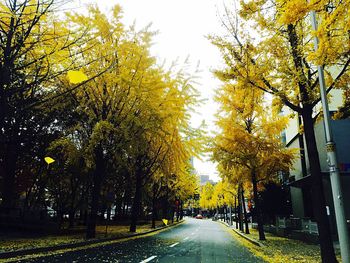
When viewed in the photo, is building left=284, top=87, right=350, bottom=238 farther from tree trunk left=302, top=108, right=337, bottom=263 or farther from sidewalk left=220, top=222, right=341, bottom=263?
tree trunk left=302, top=108, right=337, bottom=263

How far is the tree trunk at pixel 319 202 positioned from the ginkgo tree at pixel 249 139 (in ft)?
25.6

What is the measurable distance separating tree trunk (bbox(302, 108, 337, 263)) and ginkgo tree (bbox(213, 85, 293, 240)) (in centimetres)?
780

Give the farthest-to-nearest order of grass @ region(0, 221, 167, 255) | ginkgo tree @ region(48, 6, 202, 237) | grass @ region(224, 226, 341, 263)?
ginkgo tree @ region(48, 6, 202, 237) < grass @ region(0, 221, 167, 255) < grass @ region(224, 226, 341, 263)

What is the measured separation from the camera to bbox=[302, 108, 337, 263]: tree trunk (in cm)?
780

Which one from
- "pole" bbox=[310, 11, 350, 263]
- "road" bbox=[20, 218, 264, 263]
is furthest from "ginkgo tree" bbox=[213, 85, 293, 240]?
"pole" bbox=[310, 11, 350, 263]

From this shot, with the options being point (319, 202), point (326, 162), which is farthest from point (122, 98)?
point (326, 162)

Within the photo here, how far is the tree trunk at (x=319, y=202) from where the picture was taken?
307 inches

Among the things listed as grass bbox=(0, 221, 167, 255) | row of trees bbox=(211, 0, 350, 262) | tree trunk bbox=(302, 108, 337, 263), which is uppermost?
row of trees bbox=(211, 0, 350, 262)

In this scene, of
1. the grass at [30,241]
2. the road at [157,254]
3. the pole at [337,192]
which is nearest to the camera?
the pole at [337,192]

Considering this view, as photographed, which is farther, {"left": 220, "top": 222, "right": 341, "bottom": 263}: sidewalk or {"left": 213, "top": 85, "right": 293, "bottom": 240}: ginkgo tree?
{"left": 213, "top": 85, "right": 293, "bottom": 240}: ginkgo tree

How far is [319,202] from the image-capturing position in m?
8.09

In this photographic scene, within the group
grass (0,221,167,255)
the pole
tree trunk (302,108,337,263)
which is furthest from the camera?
grass (0,221,167,255)

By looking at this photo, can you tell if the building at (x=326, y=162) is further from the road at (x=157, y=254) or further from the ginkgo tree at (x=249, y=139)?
the road at (x=157, y=254)

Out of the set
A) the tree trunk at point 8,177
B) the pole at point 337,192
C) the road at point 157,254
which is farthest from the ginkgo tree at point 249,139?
the tree trunk at point 8,177
